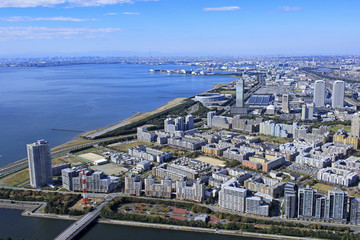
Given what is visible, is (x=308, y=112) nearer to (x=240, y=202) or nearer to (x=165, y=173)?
(x=165, y=173)

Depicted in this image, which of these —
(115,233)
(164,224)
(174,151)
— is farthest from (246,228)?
(174,151)

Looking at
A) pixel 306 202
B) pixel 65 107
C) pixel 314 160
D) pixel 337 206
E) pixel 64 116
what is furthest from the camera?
pixel 65 107

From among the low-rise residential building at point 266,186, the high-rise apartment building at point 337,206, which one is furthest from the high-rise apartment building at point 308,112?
the high-rise apartment building at point 337,206

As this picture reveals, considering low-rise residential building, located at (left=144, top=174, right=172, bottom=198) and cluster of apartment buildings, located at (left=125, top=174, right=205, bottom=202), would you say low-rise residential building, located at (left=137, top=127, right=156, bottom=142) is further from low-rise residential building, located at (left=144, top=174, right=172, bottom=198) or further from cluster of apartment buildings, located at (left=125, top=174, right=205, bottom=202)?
low-rise residential building, located at (left=144, top=174, right=172, bottom=198)

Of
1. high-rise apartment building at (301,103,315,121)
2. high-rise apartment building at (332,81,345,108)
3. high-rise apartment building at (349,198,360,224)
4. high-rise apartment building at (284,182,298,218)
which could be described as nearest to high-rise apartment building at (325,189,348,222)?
high-rise apartment building at (349,198,360,224)

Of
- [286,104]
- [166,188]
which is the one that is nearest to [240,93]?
[286,104]

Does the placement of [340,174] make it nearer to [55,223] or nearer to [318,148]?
[318,148]
